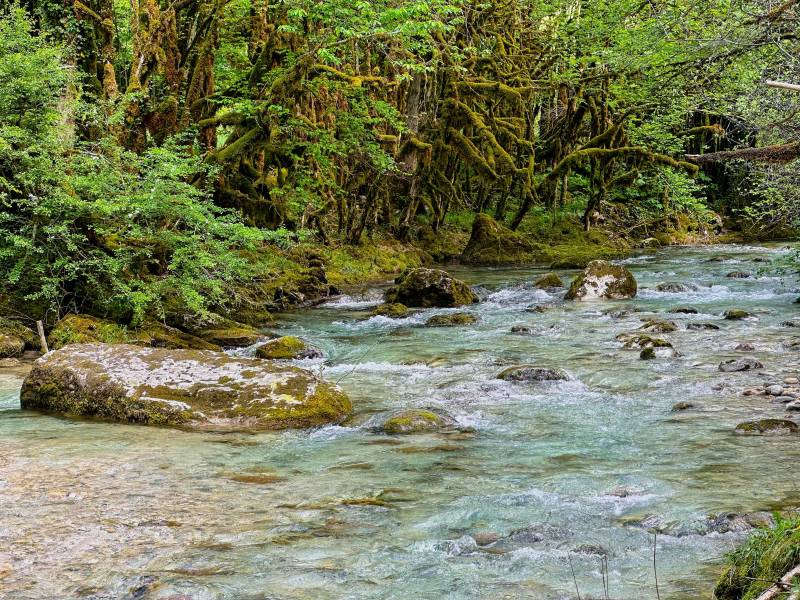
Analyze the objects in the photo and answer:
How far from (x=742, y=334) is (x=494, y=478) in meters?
7.93

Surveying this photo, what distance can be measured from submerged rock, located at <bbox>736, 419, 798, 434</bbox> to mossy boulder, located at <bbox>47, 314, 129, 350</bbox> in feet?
25.7

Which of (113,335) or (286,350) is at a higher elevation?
(113,335)

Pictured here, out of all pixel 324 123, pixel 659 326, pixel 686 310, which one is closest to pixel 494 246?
pixel 324 123

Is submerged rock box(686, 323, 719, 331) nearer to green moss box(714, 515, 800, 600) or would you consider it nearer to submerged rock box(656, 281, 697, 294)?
submerged rock box(656, 281, 697, 294)

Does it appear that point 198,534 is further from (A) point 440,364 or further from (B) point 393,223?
(B) point 393,223

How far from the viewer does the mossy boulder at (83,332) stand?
10.1 metres

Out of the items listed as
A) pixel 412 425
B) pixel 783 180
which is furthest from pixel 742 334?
pixel 412 425

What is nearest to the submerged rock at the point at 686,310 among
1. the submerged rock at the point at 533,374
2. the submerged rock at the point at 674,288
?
the submerged rock at the point at 674,288

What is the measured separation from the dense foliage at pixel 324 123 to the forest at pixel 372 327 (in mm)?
90

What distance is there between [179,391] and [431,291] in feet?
30.3

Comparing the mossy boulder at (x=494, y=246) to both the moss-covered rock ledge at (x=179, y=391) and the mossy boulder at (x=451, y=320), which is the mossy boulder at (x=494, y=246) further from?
the moss-covered rock ledge at (x=179, y=391)

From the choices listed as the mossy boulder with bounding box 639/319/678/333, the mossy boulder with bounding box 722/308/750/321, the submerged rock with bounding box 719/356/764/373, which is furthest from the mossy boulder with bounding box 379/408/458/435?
the mossy boulder with bounding box 722/308/750/321

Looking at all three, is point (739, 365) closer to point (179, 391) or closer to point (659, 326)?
point (659, 326)

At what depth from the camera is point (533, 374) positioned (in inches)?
353
